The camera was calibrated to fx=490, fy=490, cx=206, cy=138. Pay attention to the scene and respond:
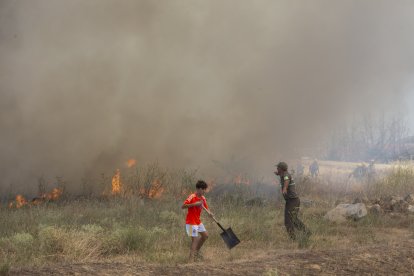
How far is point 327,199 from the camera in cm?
1759

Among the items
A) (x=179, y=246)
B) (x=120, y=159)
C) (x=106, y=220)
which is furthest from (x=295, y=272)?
(x=120, y=159)

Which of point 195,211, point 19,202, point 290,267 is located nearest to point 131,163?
point 19,202

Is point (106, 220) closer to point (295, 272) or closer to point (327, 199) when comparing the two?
point (295, 272)

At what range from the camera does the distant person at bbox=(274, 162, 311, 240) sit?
382 inches

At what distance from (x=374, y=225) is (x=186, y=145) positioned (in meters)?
13.3

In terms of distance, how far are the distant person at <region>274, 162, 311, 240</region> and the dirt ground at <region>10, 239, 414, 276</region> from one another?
1.97 m

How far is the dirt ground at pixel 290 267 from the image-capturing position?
6.21 m

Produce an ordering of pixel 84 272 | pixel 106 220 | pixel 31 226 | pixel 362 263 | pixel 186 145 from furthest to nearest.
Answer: pixel 186 145 → pixel 106 220 → pixel 31 226 → pixel 362 263 → pixel 84 272

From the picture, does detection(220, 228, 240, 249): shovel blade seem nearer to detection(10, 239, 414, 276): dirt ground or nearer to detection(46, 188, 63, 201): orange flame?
detection(10, 239, 414, 276): dirt ground

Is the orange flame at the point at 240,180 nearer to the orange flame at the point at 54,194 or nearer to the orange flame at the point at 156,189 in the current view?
the orange flame at the point at 156,189

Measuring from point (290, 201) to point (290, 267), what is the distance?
3.25m

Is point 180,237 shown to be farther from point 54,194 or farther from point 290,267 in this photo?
point 54,194

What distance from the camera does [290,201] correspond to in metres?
9.88

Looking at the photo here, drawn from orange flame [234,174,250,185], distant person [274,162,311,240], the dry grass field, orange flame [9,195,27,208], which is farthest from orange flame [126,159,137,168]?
distant person [274,162,311,240]
